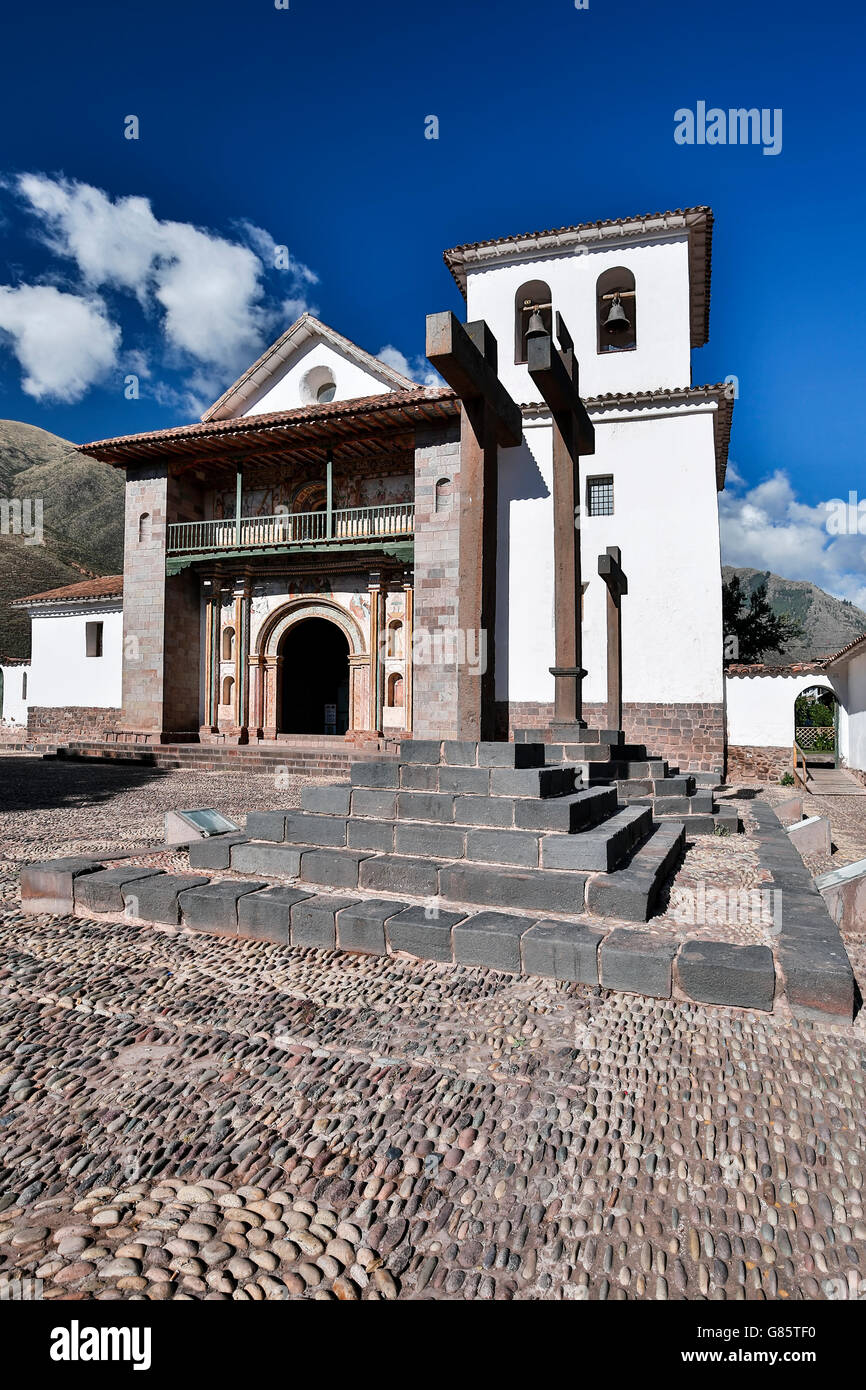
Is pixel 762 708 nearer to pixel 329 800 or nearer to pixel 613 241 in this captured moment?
pixel 613 241

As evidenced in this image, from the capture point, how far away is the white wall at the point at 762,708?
56.4 ft

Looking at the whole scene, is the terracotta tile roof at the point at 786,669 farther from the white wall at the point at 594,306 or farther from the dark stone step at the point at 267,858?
the dark stone step at the point at 267,858

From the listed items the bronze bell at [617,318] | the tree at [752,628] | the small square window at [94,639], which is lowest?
the small square window at [94,639]

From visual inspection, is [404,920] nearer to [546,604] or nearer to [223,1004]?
[223,1004]

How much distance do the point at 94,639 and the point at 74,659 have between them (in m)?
0.84

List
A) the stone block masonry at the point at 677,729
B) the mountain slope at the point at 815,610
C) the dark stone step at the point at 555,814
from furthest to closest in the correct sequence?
the mountain slope at the point at 815,610, the stone block masonry at the point at 677,729, the dark stone step at the point at 555,814

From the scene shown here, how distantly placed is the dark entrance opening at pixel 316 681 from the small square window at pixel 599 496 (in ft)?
26.7

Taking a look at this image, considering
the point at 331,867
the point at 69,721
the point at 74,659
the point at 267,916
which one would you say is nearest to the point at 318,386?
the point at 74,659

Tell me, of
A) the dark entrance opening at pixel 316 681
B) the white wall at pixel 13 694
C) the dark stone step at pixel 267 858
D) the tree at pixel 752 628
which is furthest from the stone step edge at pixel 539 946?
the tree at pixel 752 628

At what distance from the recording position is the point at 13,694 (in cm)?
2612

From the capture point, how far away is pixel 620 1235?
1.75 metres

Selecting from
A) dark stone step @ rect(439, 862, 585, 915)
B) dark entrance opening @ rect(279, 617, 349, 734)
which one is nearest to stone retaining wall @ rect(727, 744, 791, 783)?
dark entrance opening @ rect(279, 617, 349, 734)
